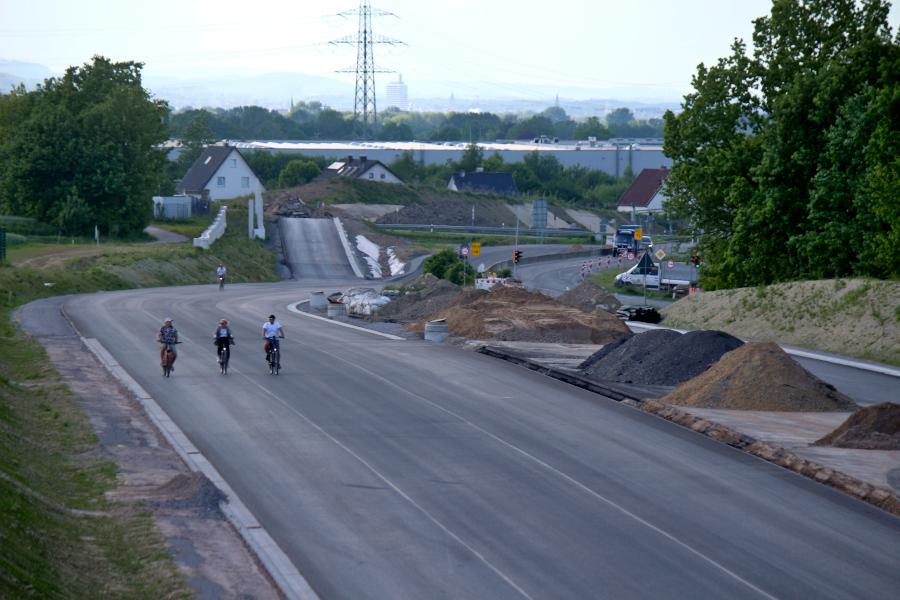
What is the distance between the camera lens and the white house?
401 ft

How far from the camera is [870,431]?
71.8 feet

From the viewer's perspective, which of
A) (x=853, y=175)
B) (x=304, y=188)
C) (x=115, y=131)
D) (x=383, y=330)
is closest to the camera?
(x=383, y=330)

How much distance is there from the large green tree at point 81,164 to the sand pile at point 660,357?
53.5 meters

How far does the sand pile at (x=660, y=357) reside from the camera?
2995 centimetres

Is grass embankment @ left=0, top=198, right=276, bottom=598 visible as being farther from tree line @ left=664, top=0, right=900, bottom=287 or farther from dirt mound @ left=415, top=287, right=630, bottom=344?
tree line @ left=664, top=0, right=900, bottom=287

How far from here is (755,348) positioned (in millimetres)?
27453

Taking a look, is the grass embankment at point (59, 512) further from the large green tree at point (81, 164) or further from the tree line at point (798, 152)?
the large green tree at point (81, 164)

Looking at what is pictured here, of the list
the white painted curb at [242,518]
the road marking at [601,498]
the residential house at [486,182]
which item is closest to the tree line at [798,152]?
the road marking at [601,498]

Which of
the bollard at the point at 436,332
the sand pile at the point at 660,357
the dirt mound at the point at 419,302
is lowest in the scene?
the dirt mound at the point at 419,302

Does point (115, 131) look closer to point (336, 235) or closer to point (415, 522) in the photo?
point (336, 235)

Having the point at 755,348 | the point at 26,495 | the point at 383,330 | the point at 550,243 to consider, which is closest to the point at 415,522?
the point at 26,495

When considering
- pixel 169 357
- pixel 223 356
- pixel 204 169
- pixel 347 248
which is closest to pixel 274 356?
pixel 223 356

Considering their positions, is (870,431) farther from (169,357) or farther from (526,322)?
(526,322)

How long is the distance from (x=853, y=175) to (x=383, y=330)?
69.7ft
